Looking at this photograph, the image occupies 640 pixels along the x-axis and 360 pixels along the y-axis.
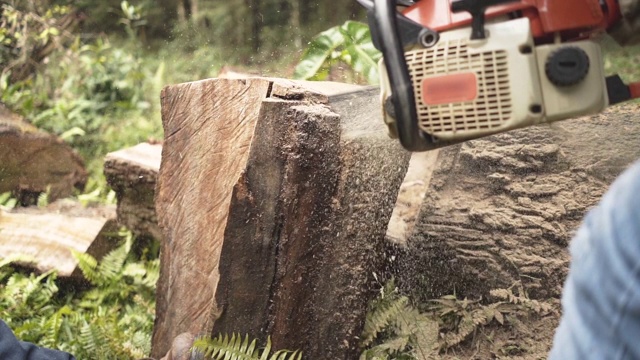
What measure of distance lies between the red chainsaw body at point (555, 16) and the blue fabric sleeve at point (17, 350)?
58.5 inches

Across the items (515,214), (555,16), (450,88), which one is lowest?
(515,214)

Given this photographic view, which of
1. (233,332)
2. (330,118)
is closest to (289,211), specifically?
(330,118)

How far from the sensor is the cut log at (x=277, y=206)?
6.51 feet

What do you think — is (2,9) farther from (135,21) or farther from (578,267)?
(578,267)

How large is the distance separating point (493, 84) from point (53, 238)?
10.4ft

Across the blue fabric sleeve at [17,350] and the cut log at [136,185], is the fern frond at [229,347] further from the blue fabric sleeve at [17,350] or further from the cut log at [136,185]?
the cut log at [136,185]

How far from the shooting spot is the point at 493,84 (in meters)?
1.38

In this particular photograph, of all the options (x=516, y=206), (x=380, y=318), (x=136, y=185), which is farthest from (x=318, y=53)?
(x=380, y=318)

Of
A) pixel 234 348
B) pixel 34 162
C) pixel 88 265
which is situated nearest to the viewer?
pixel 234 348

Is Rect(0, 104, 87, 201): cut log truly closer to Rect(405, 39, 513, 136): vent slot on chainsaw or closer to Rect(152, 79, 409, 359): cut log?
Rect(152, 79, 409, 359): cut log

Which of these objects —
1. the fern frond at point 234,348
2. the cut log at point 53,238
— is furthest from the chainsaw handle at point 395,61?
the cut log at point 53,238

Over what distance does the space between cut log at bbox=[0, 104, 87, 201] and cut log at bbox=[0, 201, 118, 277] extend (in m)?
0.63

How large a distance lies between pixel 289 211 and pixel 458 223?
2.73 feet

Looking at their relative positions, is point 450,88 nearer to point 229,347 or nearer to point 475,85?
point 475,85
